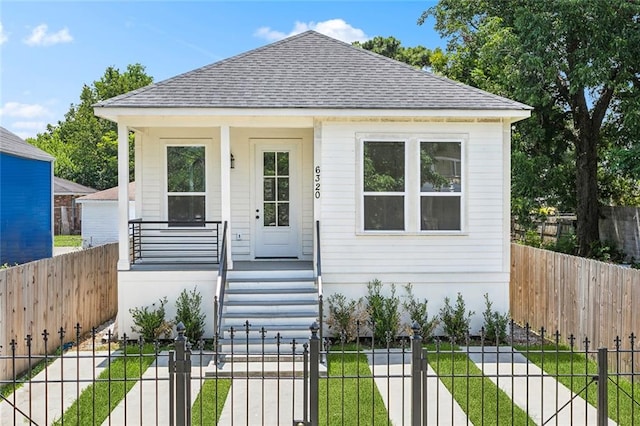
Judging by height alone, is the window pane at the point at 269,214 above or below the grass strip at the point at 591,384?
above

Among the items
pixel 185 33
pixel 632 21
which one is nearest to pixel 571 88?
pixel 632 21

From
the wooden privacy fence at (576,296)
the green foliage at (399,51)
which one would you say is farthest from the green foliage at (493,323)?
the green foliage at (399,51)

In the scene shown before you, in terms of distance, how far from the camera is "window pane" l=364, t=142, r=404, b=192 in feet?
35.1

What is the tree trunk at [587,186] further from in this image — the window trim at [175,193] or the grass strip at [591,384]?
the window trim at [175,193]

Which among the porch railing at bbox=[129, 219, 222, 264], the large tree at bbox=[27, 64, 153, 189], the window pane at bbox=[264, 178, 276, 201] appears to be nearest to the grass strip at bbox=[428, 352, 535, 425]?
the window pane at bbox=[264, 178, 276, 201]

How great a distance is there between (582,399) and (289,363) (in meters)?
3.90

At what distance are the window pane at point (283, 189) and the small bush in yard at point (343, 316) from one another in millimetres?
2698

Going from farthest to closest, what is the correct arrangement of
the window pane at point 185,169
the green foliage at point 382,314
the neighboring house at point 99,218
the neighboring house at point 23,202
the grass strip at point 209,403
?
the neighboring house at point 99,218 < the neighboring house at point 23,202 < the window pane at point 185,169 < the green foliage at point 382,314 < the grass strip at point 209,403

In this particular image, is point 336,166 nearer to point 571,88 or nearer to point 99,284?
point 99,284

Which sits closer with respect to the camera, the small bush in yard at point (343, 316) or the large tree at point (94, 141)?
the small bush in yard at point (343, 316)

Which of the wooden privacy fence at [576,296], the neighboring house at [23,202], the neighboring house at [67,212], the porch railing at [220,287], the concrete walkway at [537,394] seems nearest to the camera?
the concrete walkway at [537,394]

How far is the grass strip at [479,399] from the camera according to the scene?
5.97 metres

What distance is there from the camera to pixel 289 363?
863 centimetres

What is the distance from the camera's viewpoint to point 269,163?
12336 millimetres
